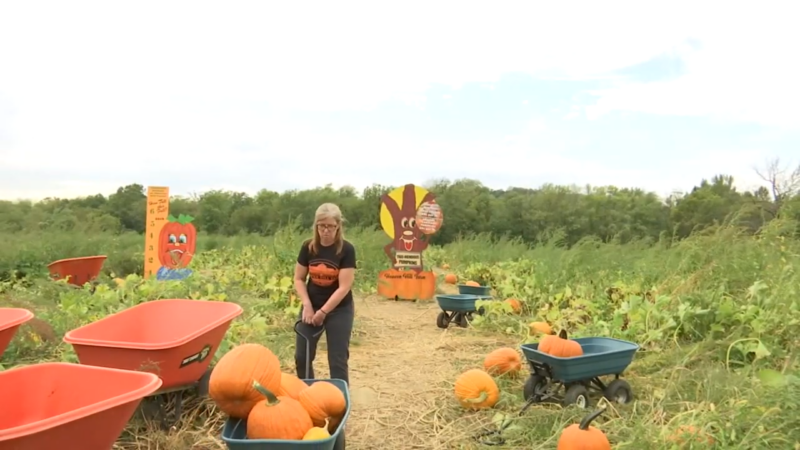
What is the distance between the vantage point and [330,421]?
116 inches

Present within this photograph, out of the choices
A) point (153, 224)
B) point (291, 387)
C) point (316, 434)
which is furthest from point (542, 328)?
point (153, 224)

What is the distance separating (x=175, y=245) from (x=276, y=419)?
7362mm

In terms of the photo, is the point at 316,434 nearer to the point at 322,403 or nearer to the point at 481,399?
the point at 322,403

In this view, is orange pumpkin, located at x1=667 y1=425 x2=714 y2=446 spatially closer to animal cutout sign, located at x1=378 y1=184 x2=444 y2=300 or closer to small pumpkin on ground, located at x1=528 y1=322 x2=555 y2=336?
small pumpkin on ground, located at x1=528 y1=322 x2=555 y2=336

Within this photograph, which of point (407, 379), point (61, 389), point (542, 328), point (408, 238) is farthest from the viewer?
point (408, 238)

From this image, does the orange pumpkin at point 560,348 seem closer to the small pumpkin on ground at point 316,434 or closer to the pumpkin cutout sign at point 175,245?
the small pumpkin on ground at point 316,434

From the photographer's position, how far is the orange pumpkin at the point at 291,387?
2994 millimetres

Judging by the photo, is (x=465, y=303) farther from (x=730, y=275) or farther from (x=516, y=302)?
(x=730, y=275)

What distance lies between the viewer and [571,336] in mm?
5676

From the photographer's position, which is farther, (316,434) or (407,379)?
(407,379)

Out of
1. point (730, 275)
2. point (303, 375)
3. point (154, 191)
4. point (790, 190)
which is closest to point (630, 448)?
point (303, 375)

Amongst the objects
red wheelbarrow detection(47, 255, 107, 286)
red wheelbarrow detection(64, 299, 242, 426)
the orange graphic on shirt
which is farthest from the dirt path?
red wheelbarrow detection(47, 255, 107, 286)

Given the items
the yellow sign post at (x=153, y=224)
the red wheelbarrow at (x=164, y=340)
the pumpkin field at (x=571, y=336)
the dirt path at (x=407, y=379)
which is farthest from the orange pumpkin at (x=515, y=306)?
the yellow sign post at (x=153, y=224)

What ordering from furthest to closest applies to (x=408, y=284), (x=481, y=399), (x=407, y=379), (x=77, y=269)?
(x=408, y=284) < (x=77, y=269) < (x=407, y=379) < (x=481, y=399)
